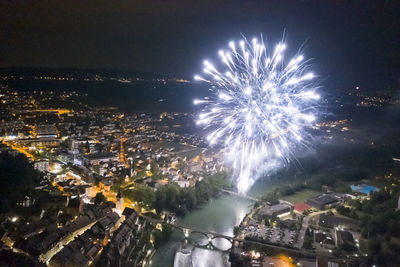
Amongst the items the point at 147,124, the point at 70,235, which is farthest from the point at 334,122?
the point at 70,235

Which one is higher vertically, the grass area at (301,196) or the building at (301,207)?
the grass area at (301,196)

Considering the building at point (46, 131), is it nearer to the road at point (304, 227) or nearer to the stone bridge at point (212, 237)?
the stone bridge at point (212, 237)

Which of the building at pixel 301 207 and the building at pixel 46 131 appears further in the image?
the building at pixel 46 131

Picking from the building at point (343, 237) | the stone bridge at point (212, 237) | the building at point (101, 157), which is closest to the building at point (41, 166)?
the building at point (101, 157)

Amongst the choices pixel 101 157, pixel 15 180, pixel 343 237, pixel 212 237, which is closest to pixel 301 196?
pixel 343 237

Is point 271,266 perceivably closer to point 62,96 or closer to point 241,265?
point 241,265

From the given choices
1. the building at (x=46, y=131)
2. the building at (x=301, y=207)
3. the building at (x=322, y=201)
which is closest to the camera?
the building at (x=301, y=207)

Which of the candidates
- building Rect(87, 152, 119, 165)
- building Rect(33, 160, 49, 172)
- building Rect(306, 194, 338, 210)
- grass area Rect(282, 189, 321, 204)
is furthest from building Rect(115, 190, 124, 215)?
building Rect(306, 194, 338, 210)
